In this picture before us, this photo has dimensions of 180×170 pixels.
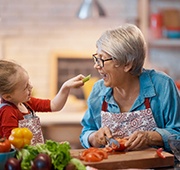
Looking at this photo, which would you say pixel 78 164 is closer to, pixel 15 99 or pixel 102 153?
pixel 102 153

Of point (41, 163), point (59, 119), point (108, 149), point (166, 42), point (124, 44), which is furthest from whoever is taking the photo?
point (166, 42)

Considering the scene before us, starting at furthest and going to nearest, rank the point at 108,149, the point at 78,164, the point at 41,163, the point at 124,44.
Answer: the point at 124,44
the point at 108,149
the point at 78,164
the point at 41,163

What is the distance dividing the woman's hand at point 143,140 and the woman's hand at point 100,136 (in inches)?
4.3

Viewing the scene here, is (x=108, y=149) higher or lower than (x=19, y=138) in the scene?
lower

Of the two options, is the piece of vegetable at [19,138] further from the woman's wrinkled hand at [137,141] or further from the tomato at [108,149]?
the woman's wrinkled hand at [137,141]

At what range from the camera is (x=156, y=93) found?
2535 mm

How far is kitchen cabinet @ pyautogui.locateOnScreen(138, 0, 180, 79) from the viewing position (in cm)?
515

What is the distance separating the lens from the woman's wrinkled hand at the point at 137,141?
236 centimetres

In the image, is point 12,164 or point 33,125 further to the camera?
point 33,125

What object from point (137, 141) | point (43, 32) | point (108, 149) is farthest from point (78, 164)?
point (43, 32)

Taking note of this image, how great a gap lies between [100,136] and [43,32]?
3104mm

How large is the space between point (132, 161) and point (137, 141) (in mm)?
205

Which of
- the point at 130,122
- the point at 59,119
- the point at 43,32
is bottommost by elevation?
the point at 59,119

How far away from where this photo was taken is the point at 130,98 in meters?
2.57
